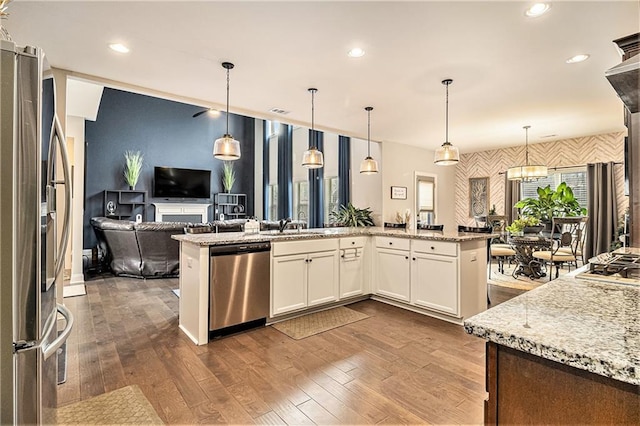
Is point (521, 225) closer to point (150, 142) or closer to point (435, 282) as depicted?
point (435, 282)

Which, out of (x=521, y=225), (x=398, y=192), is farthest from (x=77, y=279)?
(x=521, y=225)

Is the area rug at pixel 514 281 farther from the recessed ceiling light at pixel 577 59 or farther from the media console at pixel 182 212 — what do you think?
the media console at pixel 182 212

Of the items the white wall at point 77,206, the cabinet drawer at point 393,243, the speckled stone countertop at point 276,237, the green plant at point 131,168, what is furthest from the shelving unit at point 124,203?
the cabinet drawer at point 393,243

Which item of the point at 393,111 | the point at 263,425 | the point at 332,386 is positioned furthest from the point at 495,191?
the point at 263,425

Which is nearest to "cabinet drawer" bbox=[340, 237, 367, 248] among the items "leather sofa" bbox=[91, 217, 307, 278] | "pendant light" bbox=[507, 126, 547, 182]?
"leather sofa" bbox=[91, 217, 307, 278]

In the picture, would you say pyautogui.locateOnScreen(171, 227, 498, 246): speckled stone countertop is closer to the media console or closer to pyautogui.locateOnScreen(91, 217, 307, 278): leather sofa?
Answer: pyautogui.locateOnScreen(91, 217, 307, 278): leather sofa

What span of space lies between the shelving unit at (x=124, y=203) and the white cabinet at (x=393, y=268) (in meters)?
7.09

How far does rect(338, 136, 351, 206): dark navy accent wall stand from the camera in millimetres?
6988

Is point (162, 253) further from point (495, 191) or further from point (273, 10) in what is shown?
point (495, 191)

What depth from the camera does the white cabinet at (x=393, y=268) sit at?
12.6 feet

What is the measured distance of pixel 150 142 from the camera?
8.94m

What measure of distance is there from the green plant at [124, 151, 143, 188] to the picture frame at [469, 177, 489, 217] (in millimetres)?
8637

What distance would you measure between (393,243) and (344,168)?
11.1 ft

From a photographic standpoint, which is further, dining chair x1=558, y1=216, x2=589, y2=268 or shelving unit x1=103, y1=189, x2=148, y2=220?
shelving unit x1=103, y1=189, x2=148, y2=220
